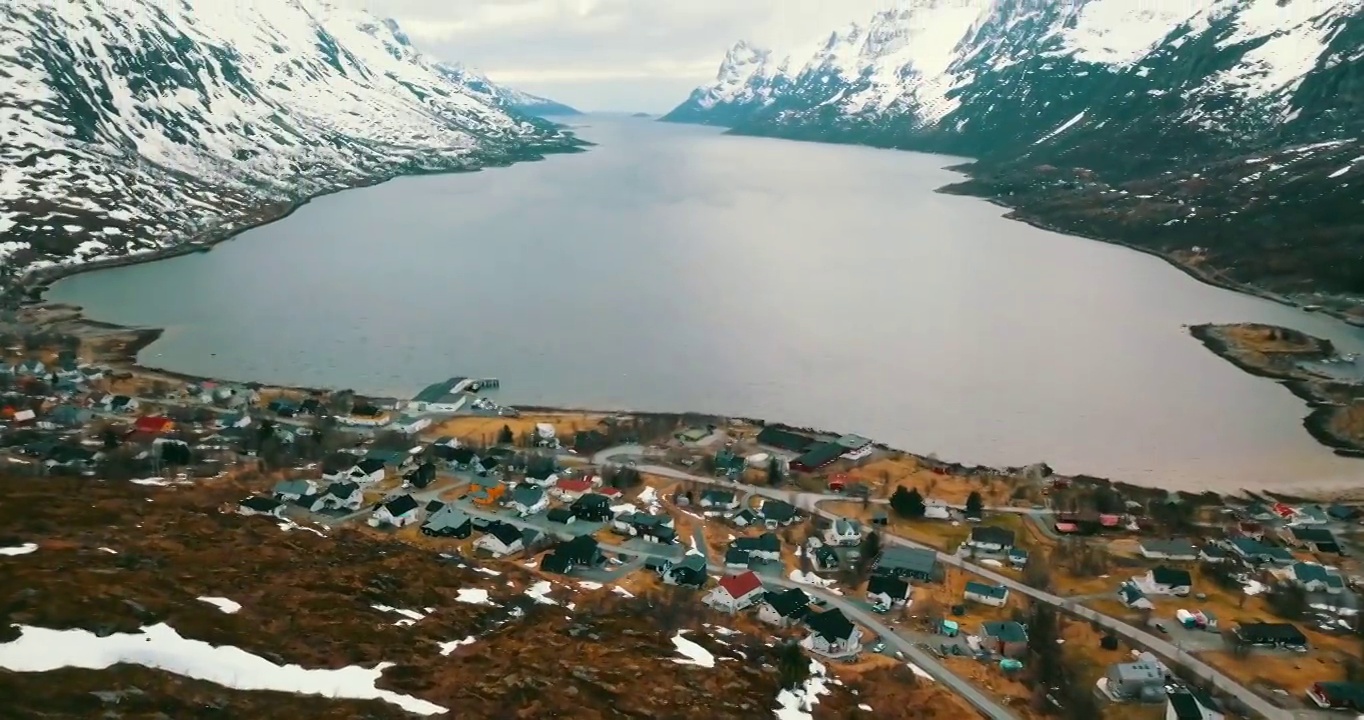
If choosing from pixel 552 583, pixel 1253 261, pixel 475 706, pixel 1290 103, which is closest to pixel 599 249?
pixel 1253 261

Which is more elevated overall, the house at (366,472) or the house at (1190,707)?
the house at (1190,707)

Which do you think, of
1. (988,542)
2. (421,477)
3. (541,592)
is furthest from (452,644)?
(988,542)

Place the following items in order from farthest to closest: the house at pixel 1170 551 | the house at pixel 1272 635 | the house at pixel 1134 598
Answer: the house at pixel 1170 551, the house at pixel 1134 598, the house at pixel 1272 635

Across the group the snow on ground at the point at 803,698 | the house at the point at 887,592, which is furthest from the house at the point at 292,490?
the snow on ground at the point at 803,698

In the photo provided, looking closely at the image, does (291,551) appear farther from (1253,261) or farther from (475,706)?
(1253,261)

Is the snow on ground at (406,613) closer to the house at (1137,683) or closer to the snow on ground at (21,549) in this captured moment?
the snow on ground at (21,549)

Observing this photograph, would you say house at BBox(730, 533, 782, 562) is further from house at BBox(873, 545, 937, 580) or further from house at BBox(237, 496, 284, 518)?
house at BBox(237, 496, 284, 518)

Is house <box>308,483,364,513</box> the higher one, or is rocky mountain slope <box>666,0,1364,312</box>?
rocky mountain slope <box>666,0,1364,312</box>

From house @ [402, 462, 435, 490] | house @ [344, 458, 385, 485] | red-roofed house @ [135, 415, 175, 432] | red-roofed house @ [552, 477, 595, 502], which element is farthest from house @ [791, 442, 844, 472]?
red-roofed house @ [135, 415, 175, 432]
